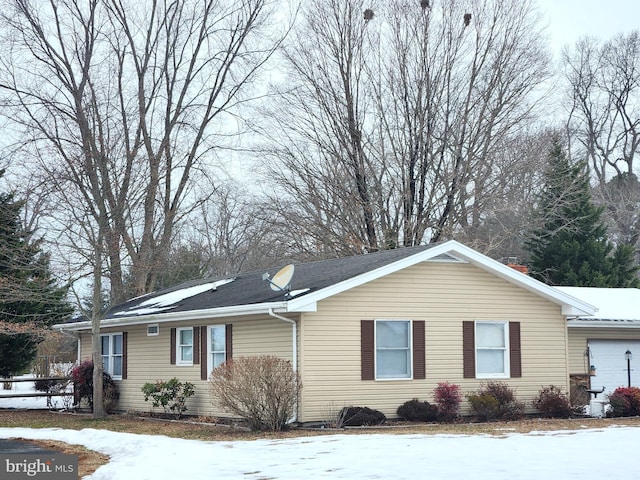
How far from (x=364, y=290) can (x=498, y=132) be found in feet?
50.6

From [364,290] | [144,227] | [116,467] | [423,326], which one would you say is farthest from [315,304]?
[144,227]

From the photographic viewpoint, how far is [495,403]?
20531 millimetres

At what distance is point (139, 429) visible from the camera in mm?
19891

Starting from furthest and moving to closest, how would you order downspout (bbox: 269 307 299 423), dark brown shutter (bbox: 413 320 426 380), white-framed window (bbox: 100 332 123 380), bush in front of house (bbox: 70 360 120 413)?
1. white-framed window (bbox: 100 332 123 380)
2. bush in front of house (bbox: 70 360 120 413)
3. dark brown shutter (bbox: 413 320 426 380)
4. downspout (bbox: 269 307 299 423)

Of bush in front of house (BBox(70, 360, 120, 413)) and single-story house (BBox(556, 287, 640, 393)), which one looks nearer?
single-story house (BBox(556, 287, 640, 393))

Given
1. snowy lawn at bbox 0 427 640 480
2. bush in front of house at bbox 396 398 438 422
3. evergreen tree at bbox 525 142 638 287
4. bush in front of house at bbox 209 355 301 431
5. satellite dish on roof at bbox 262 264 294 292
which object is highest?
evergreen tree at bbox 525 142 638 287

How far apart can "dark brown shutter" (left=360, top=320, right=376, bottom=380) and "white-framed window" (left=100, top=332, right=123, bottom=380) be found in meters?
8.87

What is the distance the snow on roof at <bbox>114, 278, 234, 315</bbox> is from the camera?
2455 centimetres

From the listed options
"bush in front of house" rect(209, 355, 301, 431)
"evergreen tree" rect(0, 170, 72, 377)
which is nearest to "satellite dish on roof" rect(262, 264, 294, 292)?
"bush in front of house" rect(209, 355, 301, 431)

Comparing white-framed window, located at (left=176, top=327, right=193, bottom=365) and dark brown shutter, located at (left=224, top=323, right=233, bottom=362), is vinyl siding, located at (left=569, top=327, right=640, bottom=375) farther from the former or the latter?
white-framed window, located at (left=176, top=327, right=193, bottom=365)

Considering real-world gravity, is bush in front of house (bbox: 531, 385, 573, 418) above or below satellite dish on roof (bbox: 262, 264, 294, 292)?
below

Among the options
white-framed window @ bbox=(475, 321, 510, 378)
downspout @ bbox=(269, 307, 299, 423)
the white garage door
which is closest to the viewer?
downspout @ bbox=(269, 307, 299, 423)

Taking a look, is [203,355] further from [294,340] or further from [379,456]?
[379,456]

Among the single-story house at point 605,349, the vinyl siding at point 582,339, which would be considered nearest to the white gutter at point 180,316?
the single-story house at point 605,349
